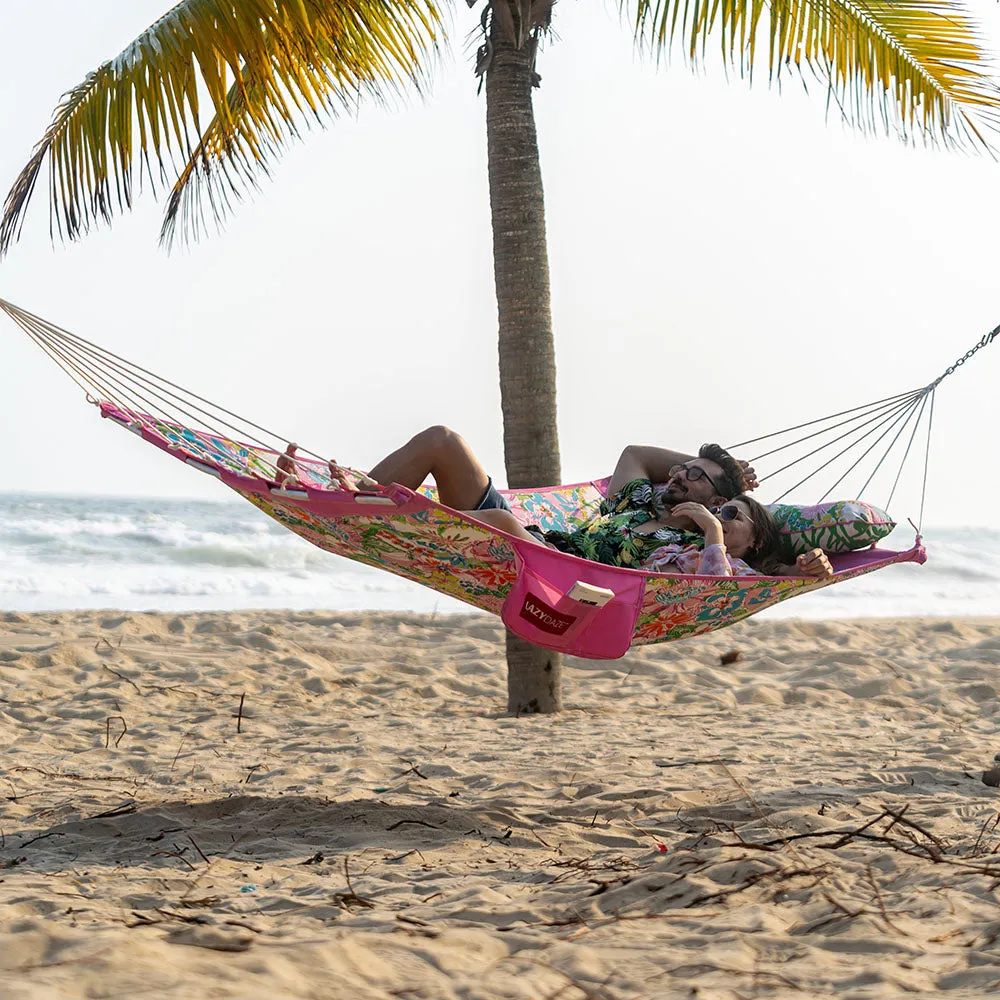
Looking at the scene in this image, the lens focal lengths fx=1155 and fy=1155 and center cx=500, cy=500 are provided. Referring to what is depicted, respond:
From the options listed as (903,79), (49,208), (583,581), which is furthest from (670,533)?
(49,208)

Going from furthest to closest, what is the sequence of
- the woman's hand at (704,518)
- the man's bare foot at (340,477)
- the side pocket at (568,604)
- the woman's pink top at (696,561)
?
the woman's hand at (704,518)
the woman's pink top at (696,561)
the side pocket at (568,604)
the man's bare foot at (340,477)

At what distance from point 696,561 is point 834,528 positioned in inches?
19.5

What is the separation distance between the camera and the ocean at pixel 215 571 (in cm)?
827

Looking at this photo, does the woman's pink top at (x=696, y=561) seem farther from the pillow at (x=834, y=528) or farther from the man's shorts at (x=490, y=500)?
the man's shorts at (x=490, y=500)

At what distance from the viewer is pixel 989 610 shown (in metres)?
9.02

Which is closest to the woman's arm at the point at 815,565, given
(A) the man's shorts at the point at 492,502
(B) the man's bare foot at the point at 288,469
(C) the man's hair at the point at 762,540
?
(C) the man's hair at the point at 762,540

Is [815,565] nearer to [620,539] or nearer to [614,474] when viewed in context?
[620,539]

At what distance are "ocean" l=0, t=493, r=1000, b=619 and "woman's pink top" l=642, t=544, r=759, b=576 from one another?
14.2 feet

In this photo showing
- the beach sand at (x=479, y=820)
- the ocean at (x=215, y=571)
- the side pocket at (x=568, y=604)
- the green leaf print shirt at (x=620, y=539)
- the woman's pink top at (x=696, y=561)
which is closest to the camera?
the beach sand at (x=479, y=820)

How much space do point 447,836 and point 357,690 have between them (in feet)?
6.59

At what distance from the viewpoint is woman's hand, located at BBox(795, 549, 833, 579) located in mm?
2885

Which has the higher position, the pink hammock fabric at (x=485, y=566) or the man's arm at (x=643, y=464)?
the man's arm at (x=643, y=464)

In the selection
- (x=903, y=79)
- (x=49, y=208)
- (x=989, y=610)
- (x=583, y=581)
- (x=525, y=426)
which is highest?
(x=903, y=79)

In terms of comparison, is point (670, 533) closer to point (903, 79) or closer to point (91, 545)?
point (903, 79)
